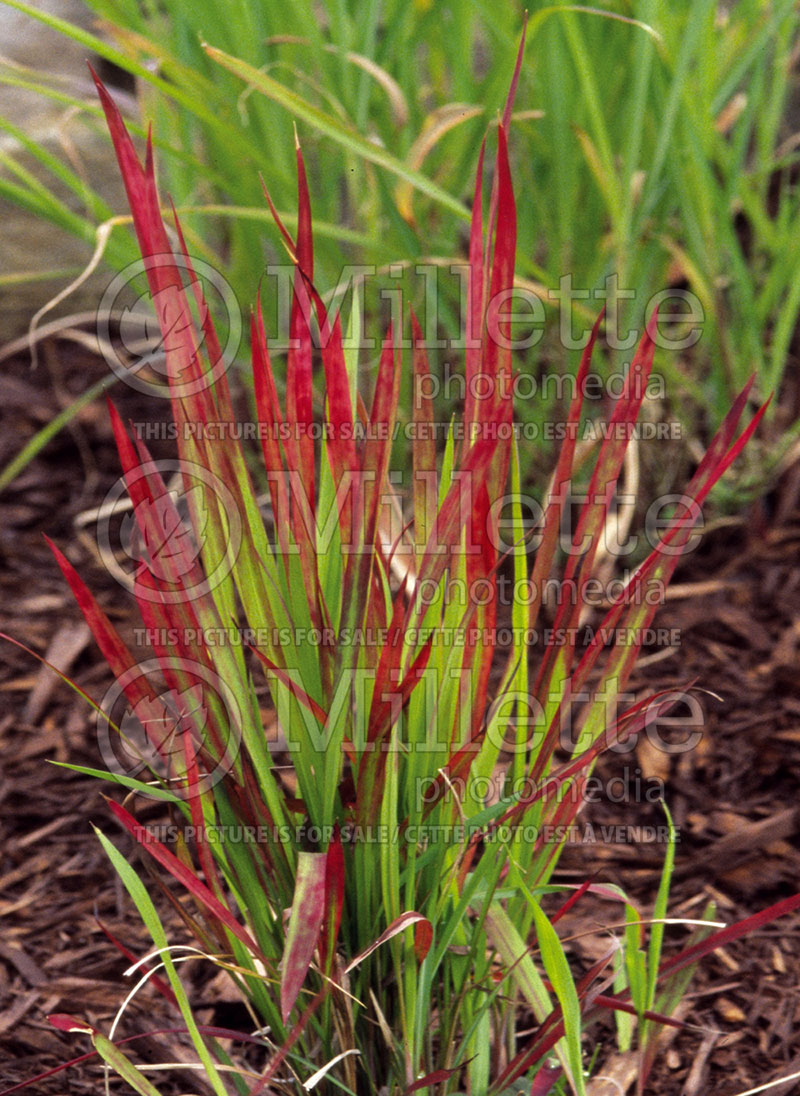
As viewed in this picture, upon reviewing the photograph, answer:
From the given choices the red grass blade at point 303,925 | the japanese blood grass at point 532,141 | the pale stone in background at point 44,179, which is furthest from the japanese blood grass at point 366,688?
the pale stone in background at point 44,179

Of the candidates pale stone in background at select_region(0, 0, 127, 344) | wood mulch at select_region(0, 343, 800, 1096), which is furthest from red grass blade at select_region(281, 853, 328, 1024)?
pale stone in background at select_region(0, 0, 127, 344)

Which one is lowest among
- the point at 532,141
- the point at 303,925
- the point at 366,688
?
the point at 303,925

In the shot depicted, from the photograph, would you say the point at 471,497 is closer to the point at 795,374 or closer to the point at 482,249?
the point at 482,249

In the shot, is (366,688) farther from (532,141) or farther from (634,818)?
(532,141)

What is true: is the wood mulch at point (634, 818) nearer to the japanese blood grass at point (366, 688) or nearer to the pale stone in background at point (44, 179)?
the japanese blood grass at point (366, 688)

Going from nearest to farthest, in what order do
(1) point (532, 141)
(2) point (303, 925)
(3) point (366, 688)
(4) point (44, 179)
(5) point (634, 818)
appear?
(2) point (303, 925) < (3) point (366, 688) < (5) point (634, 818) < (1) point (532, 141) < (4) point (44, 179)

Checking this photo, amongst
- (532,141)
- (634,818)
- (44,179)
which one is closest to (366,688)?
(634,818)
